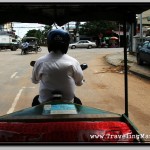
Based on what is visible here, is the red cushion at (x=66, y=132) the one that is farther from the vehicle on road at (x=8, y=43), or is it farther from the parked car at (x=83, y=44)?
the parked car at (x=83, y=44)

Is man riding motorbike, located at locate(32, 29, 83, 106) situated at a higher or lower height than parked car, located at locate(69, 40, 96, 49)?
higher

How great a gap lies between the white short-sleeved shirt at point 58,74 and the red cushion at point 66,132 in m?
0.97

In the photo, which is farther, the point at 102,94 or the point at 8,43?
the point at 8,43

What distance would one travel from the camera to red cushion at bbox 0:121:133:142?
11.5 ft

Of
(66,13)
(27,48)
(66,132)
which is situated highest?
(66,13)

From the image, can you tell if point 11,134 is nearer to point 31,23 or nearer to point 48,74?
point 48,74

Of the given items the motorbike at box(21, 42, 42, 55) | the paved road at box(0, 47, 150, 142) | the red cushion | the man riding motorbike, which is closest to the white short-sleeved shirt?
the man riding motorbike

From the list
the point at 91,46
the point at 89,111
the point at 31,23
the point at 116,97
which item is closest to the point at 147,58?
the point at 116,97

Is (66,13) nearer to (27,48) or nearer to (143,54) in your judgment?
(143,54)

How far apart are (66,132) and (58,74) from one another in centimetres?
120

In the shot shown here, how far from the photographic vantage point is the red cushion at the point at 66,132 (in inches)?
137

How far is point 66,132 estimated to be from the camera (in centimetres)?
351

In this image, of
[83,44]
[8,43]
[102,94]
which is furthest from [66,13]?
[83,44]

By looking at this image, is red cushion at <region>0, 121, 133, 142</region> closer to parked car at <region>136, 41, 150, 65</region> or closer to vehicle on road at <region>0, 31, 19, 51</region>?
parked car at <region>136, 41, 150, 65</region>
